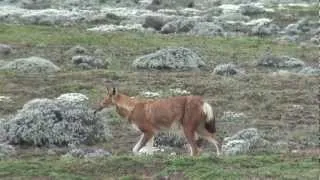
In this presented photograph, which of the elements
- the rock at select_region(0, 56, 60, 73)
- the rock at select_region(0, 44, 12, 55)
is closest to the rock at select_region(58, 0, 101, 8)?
the rock at select_region(0, 44, 12, 55)

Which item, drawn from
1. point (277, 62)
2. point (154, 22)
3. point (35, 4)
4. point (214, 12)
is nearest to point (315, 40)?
point (154, 22)

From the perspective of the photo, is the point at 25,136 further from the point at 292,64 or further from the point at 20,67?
the point at 292,64

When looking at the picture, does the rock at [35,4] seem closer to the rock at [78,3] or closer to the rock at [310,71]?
the rock at [78,3]

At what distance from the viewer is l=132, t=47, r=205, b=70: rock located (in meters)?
32.5

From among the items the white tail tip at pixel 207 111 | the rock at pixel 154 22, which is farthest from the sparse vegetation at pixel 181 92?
the rock at pixel 154 22

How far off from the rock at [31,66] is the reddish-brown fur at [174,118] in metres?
14.5

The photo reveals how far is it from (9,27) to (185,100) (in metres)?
33.5

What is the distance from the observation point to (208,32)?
50.2 metres

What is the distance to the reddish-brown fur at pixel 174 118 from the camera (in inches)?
623

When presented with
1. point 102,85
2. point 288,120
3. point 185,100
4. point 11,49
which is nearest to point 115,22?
point 11,49

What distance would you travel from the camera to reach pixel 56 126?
19578mm

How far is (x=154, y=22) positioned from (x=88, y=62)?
22028mm

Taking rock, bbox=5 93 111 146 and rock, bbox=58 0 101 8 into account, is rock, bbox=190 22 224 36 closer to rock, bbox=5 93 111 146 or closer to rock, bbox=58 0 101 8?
rock, bbox=58 0 101 8

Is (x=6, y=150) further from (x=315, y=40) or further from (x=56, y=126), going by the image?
(x=315, y=40)
